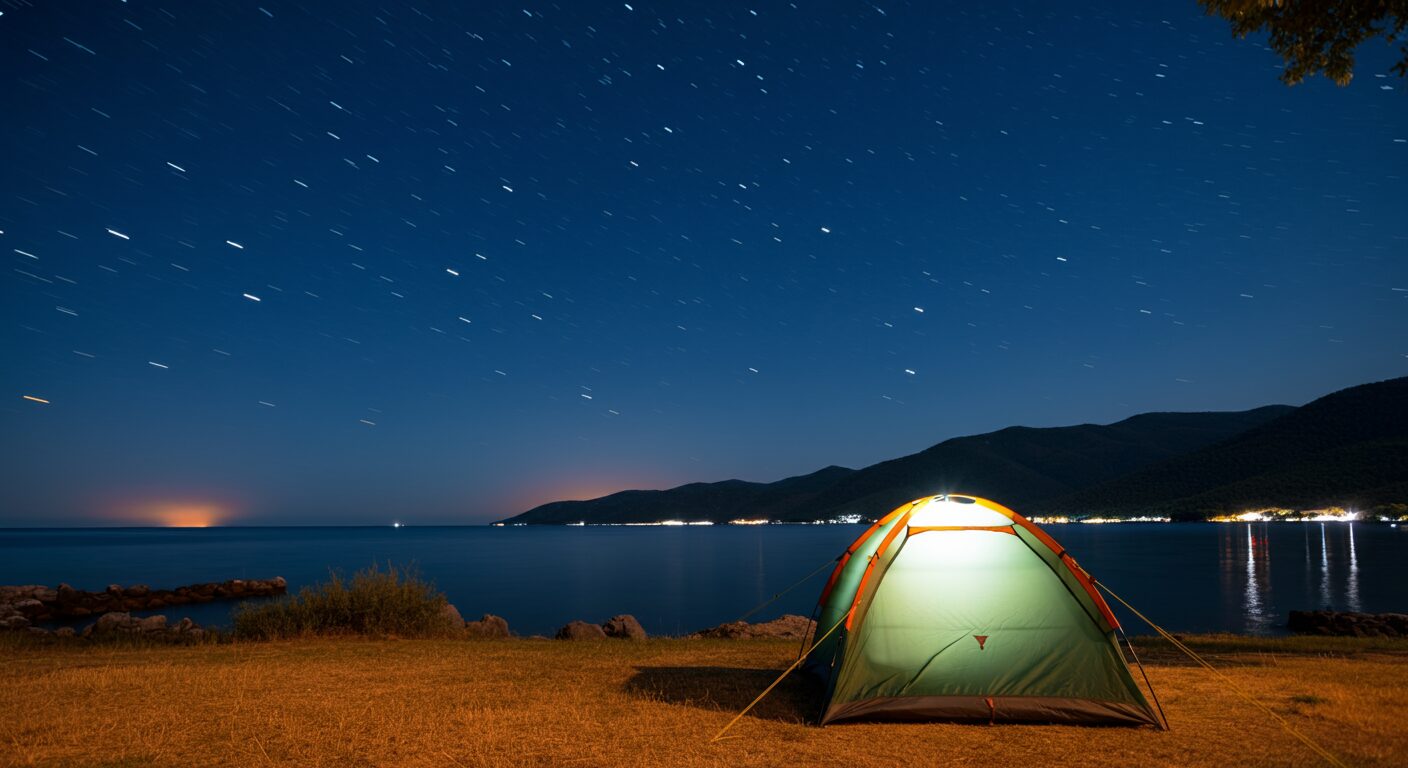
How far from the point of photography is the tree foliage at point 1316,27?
909 cm

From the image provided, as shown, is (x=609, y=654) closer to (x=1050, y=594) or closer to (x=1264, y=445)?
(x=1050, y=594)

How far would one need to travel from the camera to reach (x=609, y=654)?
44.9 feet

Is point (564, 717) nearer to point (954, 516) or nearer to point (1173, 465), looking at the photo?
point (954, 516)

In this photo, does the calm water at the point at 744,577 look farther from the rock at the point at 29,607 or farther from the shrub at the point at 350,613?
the rock at the point at 29,607

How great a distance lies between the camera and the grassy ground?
6.99m

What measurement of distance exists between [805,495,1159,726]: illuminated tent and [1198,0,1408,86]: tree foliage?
6.66 metres

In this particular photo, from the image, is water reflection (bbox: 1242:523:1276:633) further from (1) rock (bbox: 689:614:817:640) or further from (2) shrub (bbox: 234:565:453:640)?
(2) shrub (bbox: 234:565:453:640)

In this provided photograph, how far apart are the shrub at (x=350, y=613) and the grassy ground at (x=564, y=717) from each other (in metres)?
2.66

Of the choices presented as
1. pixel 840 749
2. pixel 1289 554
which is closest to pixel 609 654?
pixel 840 749

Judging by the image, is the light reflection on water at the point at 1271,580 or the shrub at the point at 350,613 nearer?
the shrub at the point at 350,613

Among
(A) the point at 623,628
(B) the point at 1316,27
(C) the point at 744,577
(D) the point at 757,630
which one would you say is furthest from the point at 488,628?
(C) the point at 744,577

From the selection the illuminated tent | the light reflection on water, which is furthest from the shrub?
the light reflection on water

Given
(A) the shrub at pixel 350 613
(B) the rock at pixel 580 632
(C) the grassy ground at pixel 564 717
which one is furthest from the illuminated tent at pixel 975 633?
(B) the rock at pixel 580 632

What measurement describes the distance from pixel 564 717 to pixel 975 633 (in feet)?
15.0
